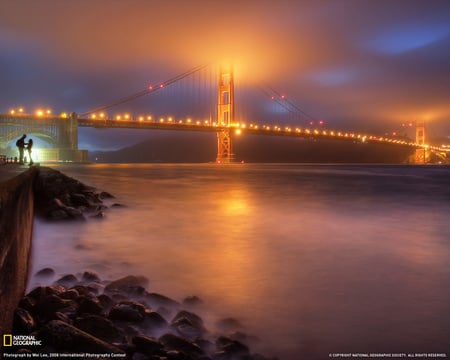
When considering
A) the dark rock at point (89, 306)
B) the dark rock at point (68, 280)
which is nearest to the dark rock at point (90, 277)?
the dark rock at point (68, 280)

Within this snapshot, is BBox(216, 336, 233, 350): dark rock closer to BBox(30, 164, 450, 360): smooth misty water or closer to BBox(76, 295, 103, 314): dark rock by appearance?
BBox(30, 164, 450, 360): smooth misty water

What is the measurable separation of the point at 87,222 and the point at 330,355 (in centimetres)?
533

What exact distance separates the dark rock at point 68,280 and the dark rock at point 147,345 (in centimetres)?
155

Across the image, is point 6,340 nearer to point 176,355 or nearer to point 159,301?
point 176,355

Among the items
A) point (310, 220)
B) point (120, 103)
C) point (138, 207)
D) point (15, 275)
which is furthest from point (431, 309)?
point (120, 103)

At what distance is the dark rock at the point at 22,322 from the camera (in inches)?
87.3

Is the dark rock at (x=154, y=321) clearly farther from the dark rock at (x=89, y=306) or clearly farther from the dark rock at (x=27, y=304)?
the dark rock at (x=27, y=304)

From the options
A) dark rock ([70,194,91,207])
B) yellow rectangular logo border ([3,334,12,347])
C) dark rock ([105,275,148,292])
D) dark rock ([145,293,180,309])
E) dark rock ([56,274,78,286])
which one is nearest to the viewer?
yellow rectangular logo border ([3,334,12,347])

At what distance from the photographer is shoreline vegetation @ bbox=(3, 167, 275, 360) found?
2.07 meters

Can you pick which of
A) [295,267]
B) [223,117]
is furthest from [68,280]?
[223,117]

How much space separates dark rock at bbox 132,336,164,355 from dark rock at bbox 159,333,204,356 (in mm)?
73

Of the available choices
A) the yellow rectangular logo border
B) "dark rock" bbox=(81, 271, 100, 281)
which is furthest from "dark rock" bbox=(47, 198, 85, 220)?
the yellow rectangular logo border

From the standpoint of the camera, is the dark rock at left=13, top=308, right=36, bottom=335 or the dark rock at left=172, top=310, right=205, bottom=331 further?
the dark rock at left=172, top=310, right=205, bottom=331

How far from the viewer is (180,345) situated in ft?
7.56
